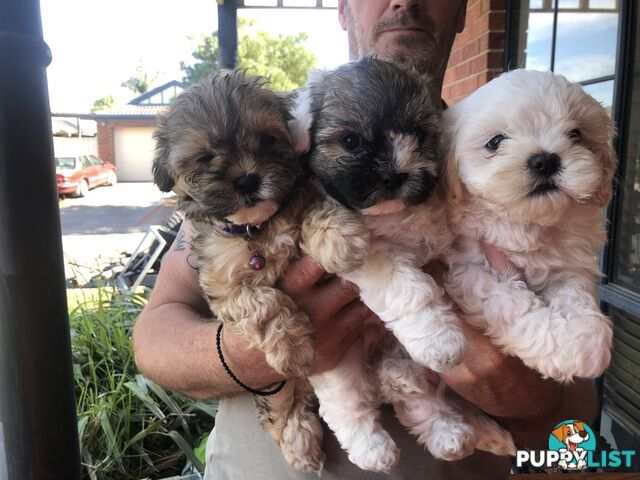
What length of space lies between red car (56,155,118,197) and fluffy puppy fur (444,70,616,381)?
93.2 feet

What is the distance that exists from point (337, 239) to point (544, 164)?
1.98 feet

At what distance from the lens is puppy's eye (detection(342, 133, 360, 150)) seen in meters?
1.65

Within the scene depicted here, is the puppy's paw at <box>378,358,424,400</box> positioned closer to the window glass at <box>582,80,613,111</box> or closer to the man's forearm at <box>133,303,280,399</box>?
the man's forearm at <box>133,303,280,399</box>

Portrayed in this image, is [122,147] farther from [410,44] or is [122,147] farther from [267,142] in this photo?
[267,142]

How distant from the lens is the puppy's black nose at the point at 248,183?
162cm

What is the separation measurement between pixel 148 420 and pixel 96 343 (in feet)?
3.34

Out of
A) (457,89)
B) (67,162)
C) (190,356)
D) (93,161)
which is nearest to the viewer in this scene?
(190,356)

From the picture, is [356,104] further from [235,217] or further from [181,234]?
[181,234]

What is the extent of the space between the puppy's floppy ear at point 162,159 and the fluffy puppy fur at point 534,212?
0.93 meters

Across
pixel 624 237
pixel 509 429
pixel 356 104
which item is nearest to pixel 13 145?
pixel 356 104

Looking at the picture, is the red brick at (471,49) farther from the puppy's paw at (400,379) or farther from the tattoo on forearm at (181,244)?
the puppy's paw at (400,379)

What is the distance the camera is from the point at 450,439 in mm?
1832

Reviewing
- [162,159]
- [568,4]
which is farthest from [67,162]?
[162,159]

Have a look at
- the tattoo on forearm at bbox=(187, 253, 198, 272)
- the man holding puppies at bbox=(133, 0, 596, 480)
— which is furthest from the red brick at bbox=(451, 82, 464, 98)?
the tattoo on forearm at bbox=(187, 253, 198, 272)
